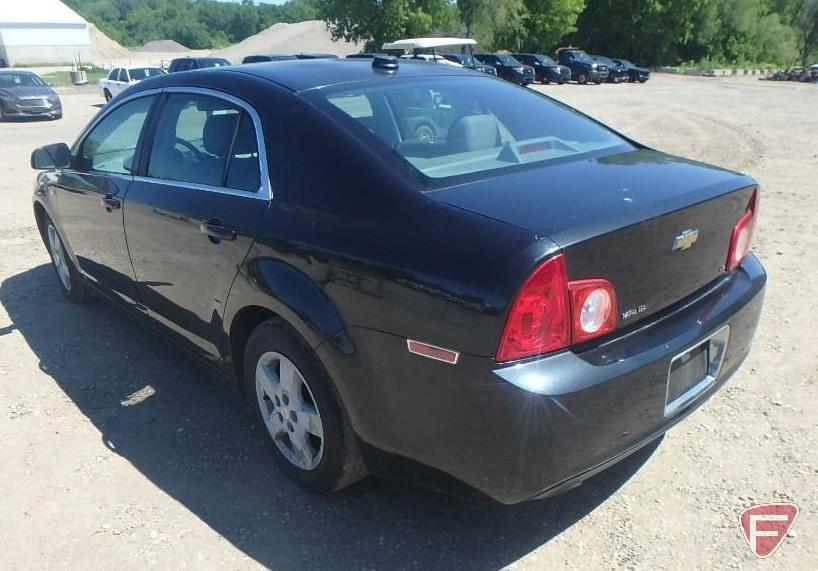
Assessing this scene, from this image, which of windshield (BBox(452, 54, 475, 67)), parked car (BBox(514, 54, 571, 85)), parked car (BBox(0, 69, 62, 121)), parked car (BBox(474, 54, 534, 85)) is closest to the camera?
parked car (BBox(0, 69, 62, 121))

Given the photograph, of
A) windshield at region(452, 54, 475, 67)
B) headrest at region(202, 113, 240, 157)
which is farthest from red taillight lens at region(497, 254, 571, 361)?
windshield at region(452, 54, 475, 67)

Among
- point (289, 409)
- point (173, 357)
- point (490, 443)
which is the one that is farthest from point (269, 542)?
point (173, 357)

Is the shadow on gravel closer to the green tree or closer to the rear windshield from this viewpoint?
the rear windshield

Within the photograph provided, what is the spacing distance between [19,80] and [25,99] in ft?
6.10

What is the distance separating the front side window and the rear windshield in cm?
148

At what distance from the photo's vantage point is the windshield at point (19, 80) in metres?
19.7

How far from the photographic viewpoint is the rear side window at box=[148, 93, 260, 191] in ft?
9.62

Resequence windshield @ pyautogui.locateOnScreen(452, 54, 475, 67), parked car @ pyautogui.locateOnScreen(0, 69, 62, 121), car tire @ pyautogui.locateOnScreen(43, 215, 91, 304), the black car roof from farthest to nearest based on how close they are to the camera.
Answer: windshield @ pyautogui.locateOnScreen(452, 54, 475, 67) → parked car @ pyautogui.locateOnScreen(0, 69, 62, 121) → car tire @ pyautogui.locateOnScreen(43, 215, 91, 304) → the black car roof

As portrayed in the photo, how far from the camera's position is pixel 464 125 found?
9.87ft

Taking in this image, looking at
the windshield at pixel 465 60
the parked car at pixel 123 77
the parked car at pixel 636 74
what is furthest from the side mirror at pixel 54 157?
the parked car at pixel 636 74

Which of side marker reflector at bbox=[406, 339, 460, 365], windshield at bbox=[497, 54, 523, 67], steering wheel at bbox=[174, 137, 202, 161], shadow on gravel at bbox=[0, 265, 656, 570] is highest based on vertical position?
windshield at bbox=[497, 54, 523, 67]

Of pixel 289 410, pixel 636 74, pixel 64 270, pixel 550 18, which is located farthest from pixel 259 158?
pixel 550 18

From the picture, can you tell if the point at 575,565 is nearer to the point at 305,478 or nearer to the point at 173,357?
the point at 305,478

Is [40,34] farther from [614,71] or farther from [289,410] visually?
[289,410]
